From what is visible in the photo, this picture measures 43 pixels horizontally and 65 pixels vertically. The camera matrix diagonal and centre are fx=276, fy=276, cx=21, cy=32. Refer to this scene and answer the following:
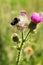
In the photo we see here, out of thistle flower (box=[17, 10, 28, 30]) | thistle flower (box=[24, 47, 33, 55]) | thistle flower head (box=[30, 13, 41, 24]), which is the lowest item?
thistle flower (box=[24, 47, 33, 55])

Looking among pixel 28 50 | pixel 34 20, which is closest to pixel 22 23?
pixel 34 20

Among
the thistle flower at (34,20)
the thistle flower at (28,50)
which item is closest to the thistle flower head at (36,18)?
the thistle flower at (34,20)

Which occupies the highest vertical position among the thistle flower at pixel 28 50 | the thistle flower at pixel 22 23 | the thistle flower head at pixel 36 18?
the thistle flower head at pixel 36 18

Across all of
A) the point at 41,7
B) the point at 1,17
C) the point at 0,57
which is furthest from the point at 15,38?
the point at 41,7

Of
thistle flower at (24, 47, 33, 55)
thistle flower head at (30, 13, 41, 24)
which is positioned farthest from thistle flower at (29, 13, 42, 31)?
thistle flower at (24, 47, 33, 55)

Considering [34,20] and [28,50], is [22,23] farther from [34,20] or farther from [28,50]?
[28,50]

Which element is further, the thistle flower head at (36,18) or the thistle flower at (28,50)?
the thistle flower at (28,50)

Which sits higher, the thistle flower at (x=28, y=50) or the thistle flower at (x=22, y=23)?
the thistle flower at (x=22, y=23)

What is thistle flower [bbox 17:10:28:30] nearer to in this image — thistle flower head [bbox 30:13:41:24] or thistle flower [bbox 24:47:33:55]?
thistle flower head [bbox 30:13:41:24]

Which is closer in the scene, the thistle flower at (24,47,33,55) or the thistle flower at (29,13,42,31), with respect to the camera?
the thistle flower at (29,13,42,31)

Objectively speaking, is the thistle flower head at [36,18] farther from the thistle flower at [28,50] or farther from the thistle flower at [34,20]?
the thistle flower at [28,50]
